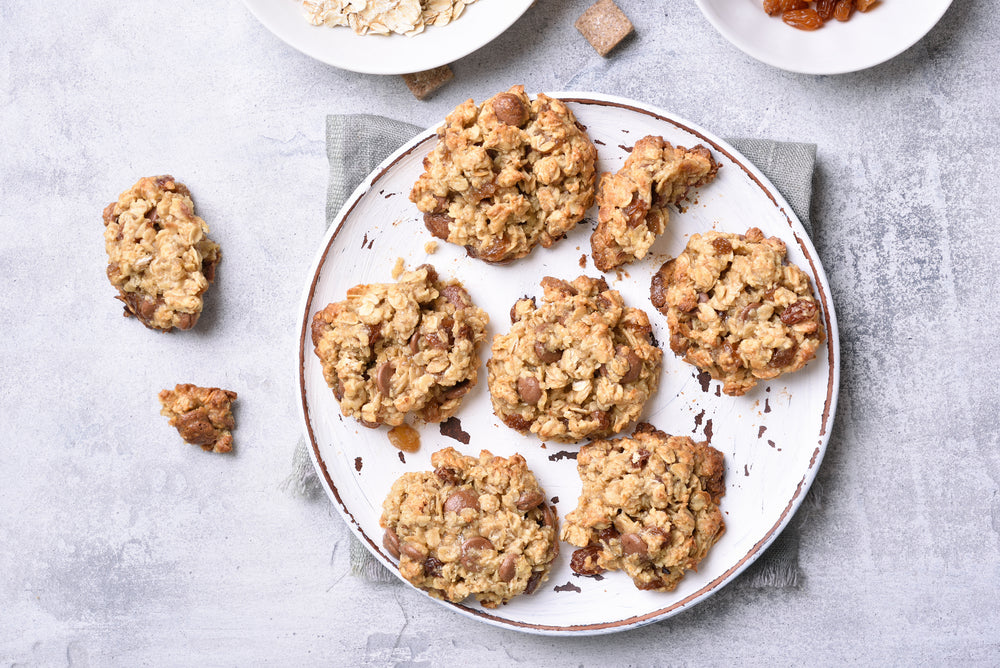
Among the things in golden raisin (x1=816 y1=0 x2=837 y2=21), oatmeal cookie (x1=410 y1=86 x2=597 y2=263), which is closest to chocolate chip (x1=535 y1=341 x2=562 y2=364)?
oatmeal cookie (x1=410 y1=86 x2=597 y2=263)

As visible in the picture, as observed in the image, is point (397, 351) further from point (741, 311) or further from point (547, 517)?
point (741, 311)

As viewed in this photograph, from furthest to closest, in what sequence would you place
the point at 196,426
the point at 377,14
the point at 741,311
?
the point at 196,426, the point at 377,14, the point at 741,311

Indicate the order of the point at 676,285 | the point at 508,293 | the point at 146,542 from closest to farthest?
the point at 676,285, the point at 508,293, the point at 146,542

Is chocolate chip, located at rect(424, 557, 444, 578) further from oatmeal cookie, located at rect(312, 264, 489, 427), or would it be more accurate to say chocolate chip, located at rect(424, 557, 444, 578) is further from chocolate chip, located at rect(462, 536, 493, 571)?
oatmeal cookie, located at rect(312, 264, 489, 427)

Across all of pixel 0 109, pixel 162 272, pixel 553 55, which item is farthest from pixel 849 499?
pixel 0 109

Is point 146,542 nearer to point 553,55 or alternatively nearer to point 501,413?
point 501,413

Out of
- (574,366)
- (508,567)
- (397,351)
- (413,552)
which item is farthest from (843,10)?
(413,552)
